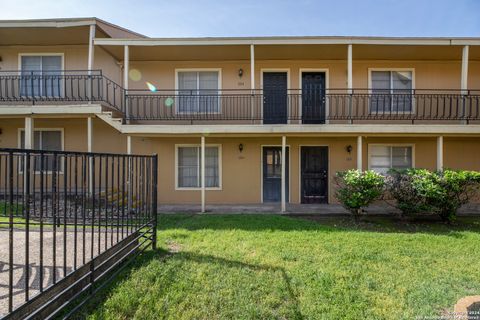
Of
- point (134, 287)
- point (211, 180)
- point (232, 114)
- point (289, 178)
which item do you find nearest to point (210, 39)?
point (232, 114)

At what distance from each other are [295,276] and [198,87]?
812cm

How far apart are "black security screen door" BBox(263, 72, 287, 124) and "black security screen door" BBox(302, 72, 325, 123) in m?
0.76

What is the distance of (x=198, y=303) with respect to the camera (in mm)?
3039

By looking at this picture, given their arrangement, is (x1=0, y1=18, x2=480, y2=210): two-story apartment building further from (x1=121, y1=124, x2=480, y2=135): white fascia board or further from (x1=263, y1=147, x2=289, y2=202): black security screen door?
(x1=121, y1=124, x2=480, y2=135): white fascia board

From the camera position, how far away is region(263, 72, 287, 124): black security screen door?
985 cm

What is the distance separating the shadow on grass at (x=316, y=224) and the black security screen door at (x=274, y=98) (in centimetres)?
393

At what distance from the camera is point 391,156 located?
9.96 meters

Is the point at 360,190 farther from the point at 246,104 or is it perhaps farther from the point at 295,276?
the point at 246,104

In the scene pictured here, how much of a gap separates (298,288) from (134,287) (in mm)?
2089

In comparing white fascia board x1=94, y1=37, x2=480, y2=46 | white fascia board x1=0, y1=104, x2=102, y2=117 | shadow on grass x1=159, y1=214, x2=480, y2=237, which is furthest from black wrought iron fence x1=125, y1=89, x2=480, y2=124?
shadow on grass x1=159, y1=214, x2=480, y2=237

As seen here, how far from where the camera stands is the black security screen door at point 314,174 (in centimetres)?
982

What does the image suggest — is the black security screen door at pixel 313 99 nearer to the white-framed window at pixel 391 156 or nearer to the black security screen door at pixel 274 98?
the black security screen door at pixel 274 98

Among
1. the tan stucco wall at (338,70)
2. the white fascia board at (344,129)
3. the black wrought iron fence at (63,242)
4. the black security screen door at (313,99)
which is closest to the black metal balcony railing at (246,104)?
the black security screen door at (313,99)

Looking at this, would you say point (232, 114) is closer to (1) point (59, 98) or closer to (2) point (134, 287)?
(1) point (59, 98)
